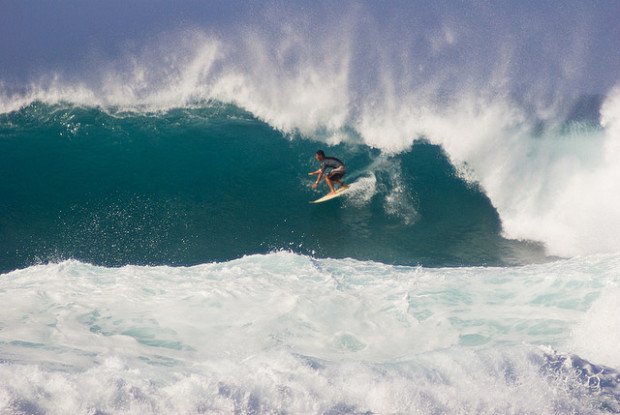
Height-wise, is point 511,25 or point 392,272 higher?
point 511,25

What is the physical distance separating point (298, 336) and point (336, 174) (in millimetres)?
4393

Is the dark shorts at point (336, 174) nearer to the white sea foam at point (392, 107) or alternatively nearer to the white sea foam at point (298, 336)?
the white sea foam at point (392, 107)

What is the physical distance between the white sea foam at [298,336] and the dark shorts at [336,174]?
6.60 ft

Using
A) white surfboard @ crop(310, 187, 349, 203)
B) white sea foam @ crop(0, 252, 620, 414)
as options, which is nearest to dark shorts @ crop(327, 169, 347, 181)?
white surfboard @ crop(310, 187, 349, 203)

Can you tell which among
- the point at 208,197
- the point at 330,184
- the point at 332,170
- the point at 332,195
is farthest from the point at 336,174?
the point at 208,197

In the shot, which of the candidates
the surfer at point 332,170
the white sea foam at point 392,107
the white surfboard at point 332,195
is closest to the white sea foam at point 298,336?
the white surfboard at point 332,195

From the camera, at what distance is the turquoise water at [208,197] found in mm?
10859

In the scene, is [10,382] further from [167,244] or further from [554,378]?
[554,378]

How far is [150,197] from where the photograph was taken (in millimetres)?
12070

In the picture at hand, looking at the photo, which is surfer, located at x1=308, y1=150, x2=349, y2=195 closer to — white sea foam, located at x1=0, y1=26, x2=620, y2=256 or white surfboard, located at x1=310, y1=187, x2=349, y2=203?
white surfboard, located at x1=310, y1=187, x2=349, y2=203

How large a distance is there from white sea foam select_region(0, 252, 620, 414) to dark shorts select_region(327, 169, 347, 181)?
6.60 feet

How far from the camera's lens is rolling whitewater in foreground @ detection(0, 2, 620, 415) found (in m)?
6.88

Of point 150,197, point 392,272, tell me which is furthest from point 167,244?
point 392,272

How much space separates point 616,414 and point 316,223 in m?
6.06
